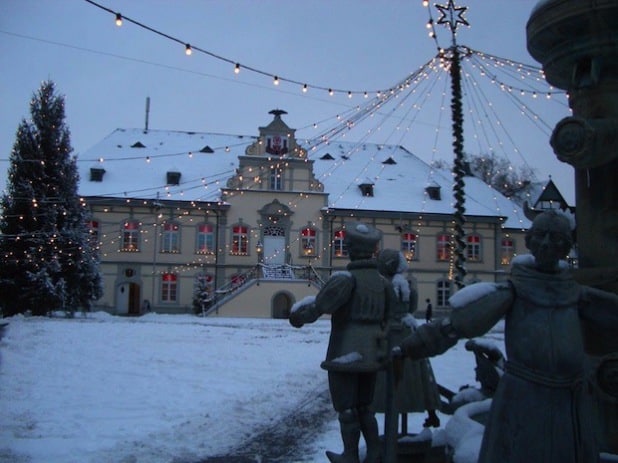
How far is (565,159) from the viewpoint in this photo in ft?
12.7

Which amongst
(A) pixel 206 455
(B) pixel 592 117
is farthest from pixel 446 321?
(A) pixel 206 455

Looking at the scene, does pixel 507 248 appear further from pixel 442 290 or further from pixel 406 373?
pixel 406 373

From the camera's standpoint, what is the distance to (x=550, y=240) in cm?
273

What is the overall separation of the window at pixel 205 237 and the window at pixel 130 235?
10.4ft

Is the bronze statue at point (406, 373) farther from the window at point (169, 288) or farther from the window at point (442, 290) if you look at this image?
the window at point (442, 290)

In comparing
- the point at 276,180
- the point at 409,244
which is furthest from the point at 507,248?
the point at 276,180

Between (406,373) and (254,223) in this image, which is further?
(254,223)

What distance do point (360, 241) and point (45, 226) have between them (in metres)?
22.2

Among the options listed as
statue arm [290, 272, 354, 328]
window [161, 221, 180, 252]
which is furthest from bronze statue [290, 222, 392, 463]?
window [161, 221, 180, 252]

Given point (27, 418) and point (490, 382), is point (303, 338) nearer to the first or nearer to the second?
point (27, 418)

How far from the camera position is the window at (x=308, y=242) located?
32438mm

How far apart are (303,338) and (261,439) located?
1031cm

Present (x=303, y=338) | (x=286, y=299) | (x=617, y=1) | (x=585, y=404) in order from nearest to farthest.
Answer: (x=585, y=404), (x=617, y=1), (x=303, y=338), (x=286, y=299)

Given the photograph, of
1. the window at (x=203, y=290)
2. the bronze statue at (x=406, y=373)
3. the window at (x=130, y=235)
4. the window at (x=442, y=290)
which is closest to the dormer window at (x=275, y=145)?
the window at (x=203, y=290)
